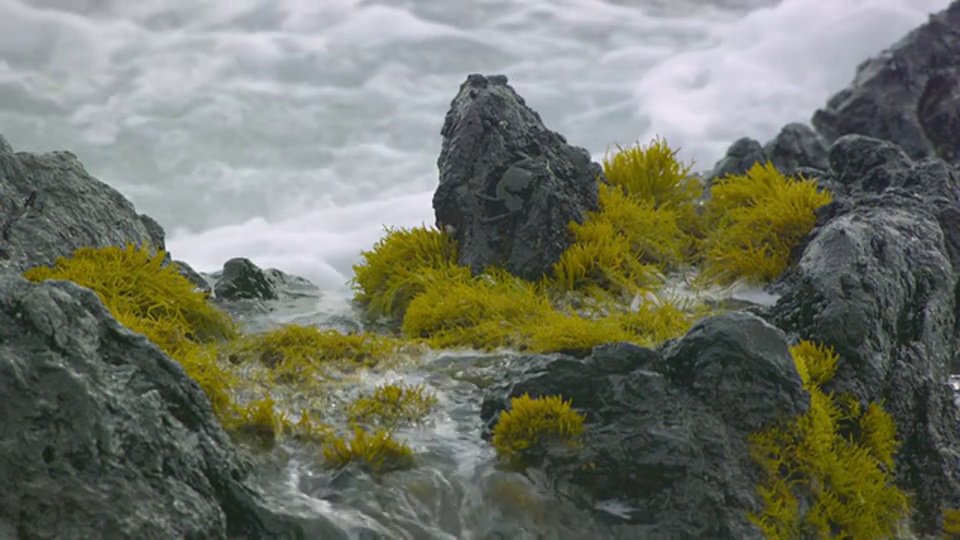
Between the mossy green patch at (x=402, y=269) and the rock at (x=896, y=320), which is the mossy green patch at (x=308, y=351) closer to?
the mossy green patch at (x=402, y=269)

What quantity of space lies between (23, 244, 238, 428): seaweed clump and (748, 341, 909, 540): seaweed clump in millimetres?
3778

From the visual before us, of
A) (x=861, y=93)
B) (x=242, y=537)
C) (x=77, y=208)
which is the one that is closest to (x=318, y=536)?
(x=242, y=537)

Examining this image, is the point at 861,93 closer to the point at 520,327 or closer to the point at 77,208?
the point at 520,327

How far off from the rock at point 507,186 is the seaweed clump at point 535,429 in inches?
152

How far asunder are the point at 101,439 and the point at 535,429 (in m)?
2.72

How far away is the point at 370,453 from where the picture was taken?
597 centimetres

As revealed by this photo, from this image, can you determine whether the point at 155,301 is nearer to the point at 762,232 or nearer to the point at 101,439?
the point at 101,439

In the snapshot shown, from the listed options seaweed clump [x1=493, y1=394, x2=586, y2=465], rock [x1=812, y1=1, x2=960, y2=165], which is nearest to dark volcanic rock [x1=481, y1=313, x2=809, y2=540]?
seaweed clump [x1=493, y1=394, x2=586, y2=465]

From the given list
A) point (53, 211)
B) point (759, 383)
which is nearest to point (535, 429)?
point (759, 383)

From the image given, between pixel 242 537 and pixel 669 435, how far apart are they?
106 inches

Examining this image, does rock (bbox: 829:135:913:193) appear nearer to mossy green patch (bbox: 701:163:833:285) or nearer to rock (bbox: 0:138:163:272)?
mossy green patch (bbox: 701:163:833:285)

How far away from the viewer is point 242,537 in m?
5.11

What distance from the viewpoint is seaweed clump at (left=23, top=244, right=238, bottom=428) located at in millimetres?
6863

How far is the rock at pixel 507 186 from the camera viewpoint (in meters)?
10.1
